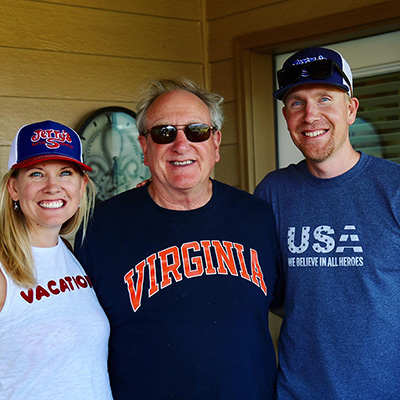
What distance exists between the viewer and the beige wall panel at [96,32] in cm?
267

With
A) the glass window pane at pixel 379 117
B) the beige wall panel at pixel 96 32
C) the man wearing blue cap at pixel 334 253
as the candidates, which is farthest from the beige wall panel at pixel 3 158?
the glass window pane at pixel 379 117

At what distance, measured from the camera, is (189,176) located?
191 centimetres

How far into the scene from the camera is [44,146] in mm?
1688

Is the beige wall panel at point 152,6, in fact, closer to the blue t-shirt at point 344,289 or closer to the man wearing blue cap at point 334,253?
the man wearing blue cap at point 334,253

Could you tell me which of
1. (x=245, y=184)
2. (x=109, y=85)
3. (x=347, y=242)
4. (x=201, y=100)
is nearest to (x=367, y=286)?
(x=347, y=242)

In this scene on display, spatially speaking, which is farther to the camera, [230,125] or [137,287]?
[230,125]

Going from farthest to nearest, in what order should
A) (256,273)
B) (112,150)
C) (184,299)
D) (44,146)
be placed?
(112,150)
(256,273)
(184,299)
(44,146)

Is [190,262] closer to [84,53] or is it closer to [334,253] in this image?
[334,253]

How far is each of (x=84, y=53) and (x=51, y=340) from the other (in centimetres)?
173

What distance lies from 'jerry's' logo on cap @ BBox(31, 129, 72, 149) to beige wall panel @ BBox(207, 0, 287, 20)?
5.20 feet

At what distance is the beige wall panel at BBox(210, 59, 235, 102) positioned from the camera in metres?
3.13

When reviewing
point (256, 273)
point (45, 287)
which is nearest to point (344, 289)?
point (256, 273)

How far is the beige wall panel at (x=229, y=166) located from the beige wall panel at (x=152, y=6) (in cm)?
74

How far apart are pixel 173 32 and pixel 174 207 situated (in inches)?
58.9
